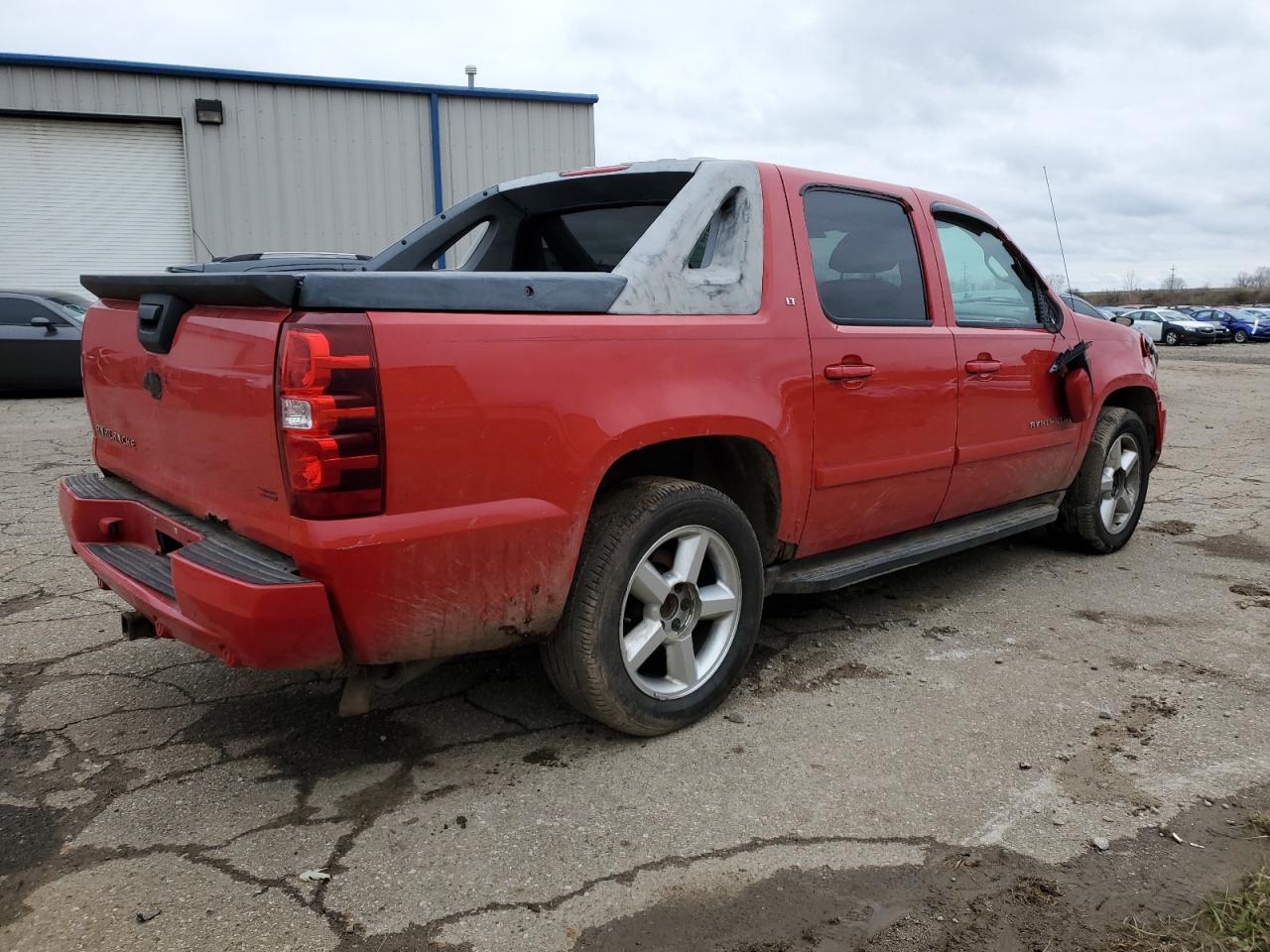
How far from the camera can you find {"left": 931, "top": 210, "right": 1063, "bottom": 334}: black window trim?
4168 millimetres

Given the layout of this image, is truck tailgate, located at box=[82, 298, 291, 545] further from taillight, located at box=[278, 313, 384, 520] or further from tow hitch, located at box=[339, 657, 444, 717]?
tow hitch, located at box=[339, 657, 444, 717]

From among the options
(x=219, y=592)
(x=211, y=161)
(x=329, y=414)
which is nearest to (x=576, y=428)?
(x=329, y=414)

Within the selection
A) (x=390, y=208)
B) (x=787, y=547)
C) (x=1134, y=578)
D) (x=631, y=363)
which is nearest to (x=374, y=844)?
(x=631, y=363)

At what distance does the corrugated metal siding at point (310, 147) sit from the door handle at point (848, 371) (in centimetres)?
1446

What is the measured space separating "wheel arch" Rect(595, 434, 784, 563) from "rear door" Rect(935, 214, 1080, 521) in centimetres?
108

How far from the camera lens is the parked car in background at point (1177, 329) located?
116 ft

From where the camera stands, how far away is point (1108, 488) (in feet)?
17.2

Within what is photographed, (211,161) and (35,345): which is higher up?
(211,161)

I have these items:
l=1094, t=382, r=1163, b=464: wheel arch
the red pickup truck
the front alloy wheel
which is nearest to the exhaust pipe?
the red pickup truck

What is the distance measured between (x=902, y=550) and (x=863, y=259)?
3.73 feet

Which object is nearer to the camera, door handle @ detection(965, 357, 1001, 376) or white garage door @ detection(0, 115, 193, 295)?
door handle @ detection(965, 357, 1001, 376)

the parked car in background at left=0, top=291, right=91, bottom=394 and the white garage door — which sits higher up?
the white garage door

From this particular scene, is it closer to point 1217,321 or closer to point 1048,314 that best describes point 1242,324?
point 1217,321

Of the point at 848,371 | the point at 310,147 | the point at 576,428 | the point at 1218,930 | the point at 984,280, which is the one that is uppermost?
the point at 310,147
